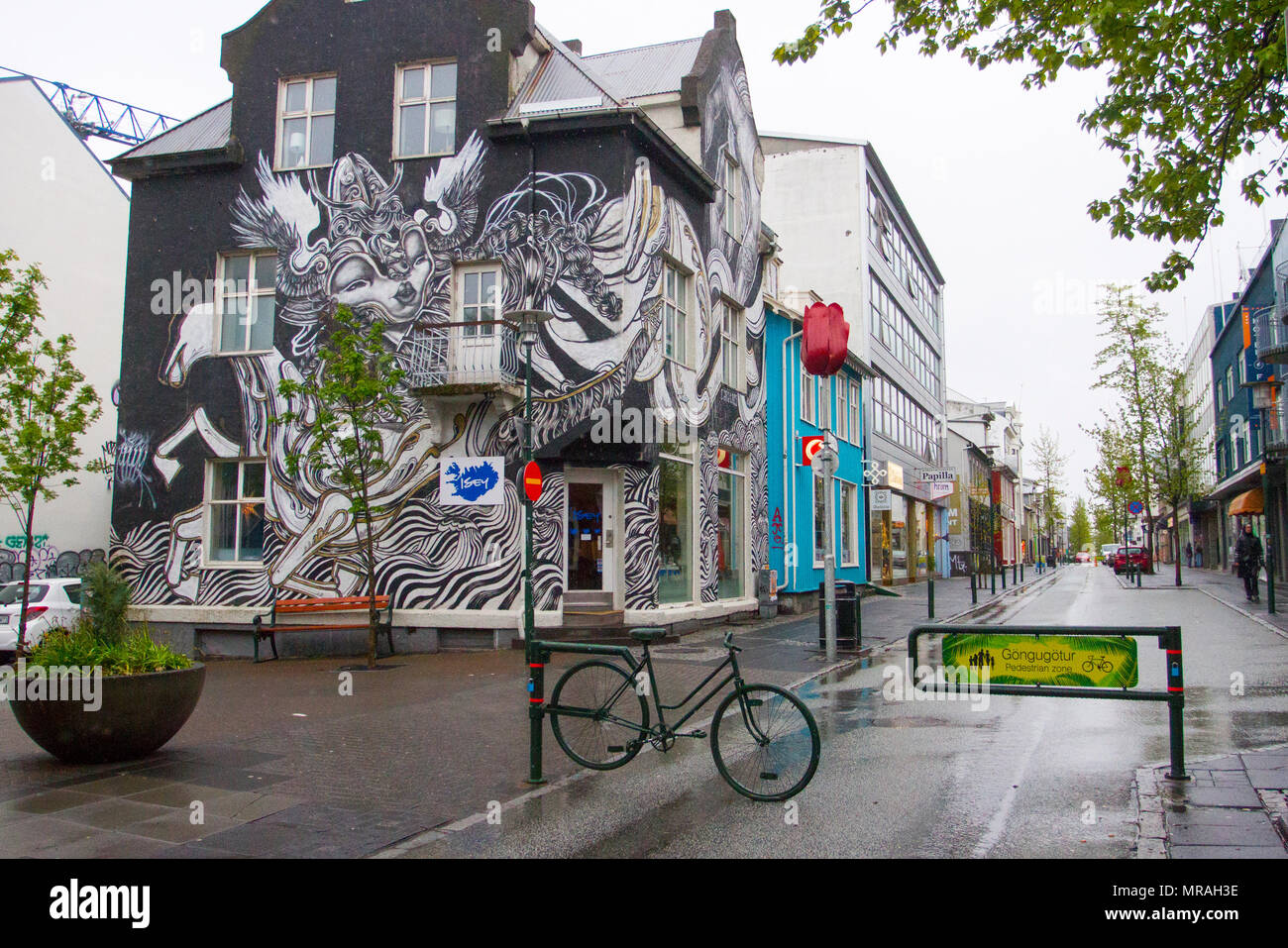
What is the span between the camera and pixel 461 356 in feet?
54.3

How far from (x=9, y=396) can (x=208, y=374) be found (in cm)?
430

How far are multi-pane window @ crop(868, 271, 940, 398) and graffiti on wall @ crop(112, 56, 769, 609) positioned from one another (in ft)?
58.2

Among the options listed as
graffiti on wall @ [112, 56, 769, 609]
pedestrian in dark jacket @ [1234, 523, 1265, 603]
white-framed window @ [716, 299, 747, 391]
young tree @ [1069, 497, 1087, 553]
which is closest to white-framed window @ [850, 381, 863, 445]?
white-framed window @ [716, 299, 747, 391]

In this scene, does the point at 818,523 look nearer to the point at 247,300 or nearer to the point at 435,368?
the point at 435,368

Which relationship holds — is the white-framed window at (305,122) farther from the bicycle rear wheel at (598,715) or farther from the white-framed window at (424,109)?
the bicycle rear wheel at (598,715)

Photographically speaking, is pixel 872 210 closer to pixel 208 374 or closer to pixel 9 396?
pixel 208 374

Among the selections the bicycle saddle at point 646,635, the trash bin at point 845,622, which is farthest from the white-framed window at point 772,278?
the bicycle saddle at point 646,635

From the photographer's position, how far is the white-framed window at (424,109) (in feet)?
56.8

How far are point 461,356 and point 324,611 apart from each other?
501 cm

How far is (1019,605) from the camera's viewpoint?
23547 millimetres

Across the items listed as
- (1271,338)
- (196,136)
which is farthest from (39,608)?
(1271,338)

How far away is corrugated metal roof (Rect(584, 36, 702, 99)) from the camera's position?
62.7 feet

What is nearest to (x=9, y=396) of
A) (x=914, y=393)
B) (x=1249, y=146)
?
(x=1249, y=146)

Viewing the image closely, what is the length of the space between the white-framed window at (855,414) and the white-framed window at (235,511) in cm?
1833
